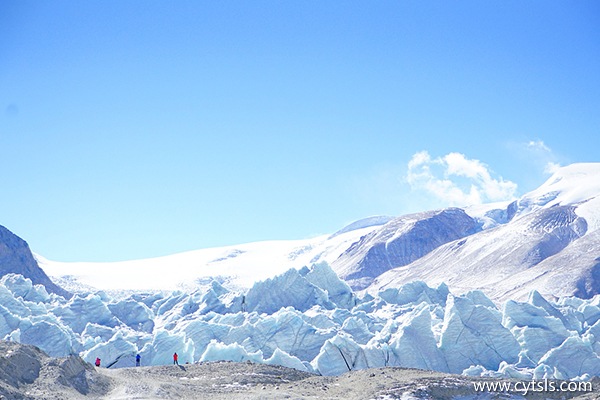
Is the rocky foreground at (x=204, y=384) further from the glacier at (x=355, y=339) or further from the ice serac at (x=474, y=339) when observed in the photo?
the ice serac at (x=474, y=339)

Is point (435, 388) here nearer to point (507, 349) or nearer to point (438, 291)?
point (507, 349)

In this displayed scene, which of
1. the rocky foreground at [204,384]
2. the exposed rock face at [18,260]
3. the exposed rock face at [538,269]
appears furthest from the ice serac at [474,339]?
the exposed rock face at [538,269]

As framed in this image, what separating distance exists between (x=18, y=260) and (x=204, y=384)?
10209cm

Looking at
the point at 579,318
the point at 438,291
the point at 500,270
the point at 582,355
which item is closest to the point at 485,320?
the point at 582,355

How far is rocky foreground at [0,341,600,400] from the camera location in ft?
79.7

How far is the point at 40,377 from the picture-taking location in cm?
2469

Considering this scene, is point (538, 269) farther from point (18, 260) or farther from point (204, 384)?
point (204, 384)

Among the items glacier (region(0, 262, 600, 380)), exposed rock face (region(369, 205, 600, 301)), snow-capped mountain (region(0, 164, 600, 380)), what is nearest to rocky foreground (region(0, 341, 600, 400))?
glacier (region(0, 262, 600, 380))

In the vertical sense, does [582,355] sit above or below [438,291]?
below

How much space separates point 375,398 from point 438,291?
202 feet

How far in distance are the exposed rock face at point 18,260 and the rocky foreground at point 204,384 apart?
9604cm

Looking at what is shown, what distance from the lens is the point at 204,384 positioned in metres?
28.1

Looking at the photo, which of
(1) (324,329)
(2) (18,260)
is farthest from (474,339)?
(2) (18,260)

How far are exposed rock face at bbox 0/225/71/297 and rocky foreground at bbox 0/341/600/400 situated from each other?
96.0 metres
